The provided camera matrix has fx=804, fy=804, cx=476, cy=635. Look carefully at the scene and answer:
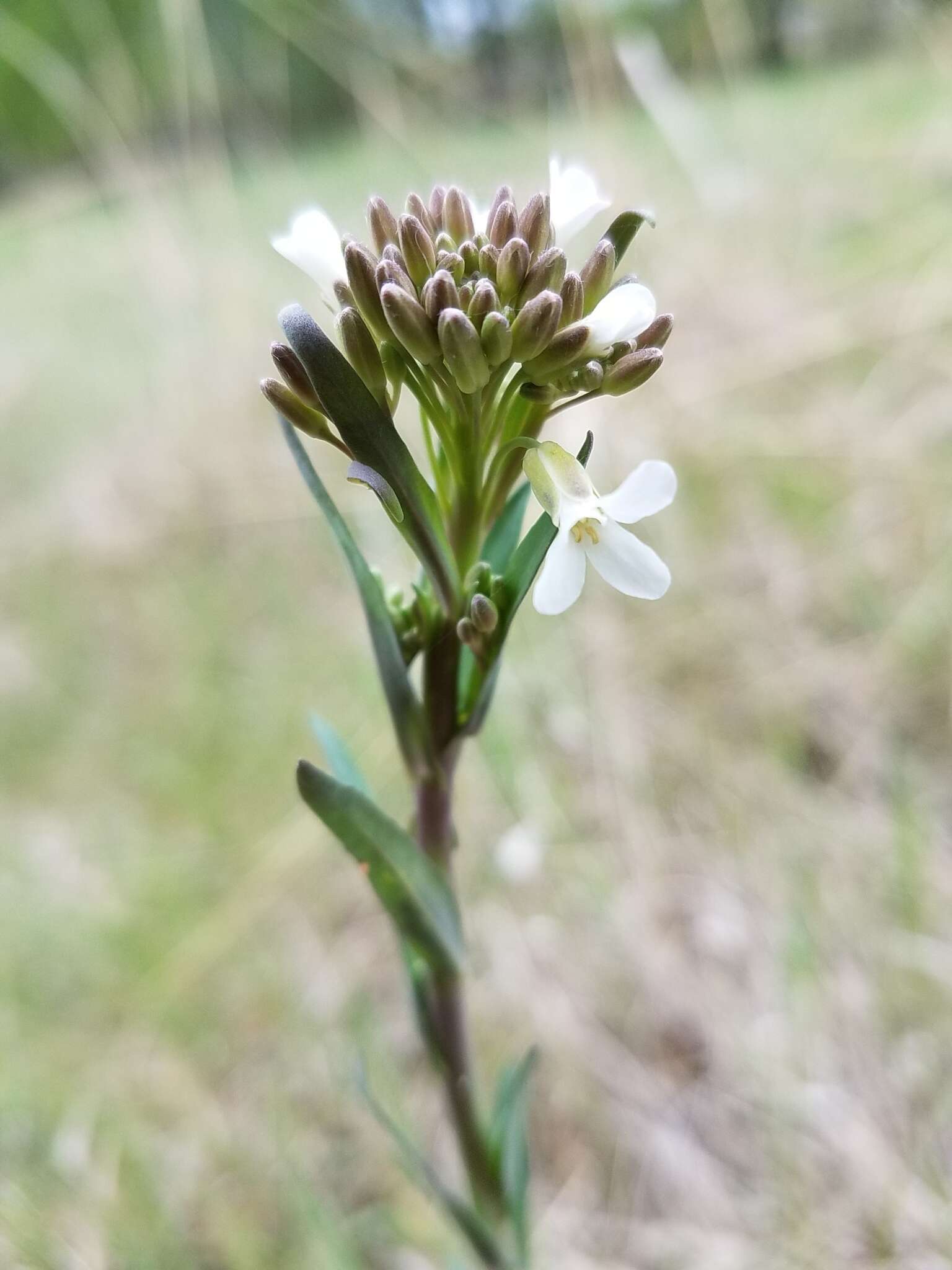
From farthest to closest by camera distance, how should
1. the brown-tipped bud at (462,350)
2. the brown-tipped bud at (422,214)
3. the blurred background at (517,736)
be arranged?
the blurred background at (517,736) < the brown-tipped bud at (422,214) < the brown-tipped bud at (462,350)

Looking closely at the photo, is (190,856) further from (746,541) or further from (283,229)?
(283,229)

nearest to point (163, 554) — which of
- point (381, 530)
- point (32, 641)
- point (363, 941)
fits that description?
point (32, 641)

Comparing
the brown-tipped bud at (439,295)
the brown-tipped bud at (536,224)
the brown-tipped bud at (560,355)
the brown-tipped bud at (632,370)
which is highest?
the brown-tipped bud at (536,224)

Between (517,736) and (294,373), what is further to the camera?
(517,736)

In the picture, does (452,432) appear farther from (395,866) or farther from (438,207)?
(395,866)

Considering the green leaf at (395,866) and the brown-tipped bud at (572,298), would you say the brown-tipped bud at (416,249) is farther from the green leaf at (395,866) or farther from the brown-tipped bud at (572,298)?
the green leaf at (395,866)

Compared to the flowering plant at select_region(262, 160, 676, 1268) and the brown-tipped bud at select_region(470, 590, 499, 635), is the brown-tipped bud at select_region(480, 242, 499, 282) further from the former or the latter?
the brown-tipped bud at select_region(470, 590, 499, 635)

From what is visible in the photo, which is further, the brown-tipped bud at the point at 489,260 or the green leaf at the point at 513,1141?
the green leaf at the point at 513,1141

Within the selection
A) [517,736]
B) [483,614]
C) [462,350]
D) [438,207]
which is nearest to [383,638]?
[483,614]

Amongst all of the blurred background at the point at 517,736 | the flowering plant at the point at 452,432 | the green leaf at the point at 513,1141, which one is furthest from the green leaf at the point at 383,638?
the blurred background at the point at 517,736
